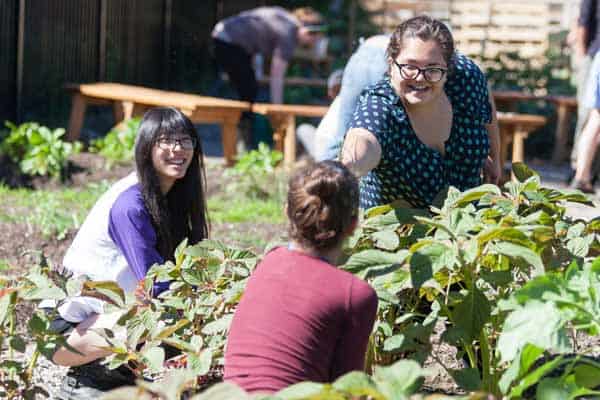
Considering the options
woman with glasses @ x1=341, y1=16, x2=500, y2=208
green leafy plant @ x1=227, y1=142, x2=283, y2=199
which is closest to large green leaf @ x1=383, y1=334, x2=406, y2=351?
woman with glasses @ x1=341, y1=16, x2=500, y2=208

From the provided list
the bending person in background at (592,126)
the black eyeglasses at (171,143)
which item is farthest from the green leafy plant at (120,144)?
the black eyeglasses at (171,143)

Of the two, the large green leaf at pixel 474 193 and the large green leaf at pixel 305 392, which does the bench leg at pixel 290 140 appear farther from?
the large green leaf at pixel 305 392

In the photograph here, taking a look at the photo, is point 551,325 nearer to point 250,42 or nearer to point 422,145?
point 422,145

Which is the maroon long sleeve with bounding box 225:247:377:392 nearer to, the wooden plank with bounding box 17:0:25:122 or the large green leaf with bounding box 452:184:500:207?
the large green leaf with bounding box 452:184:500:207

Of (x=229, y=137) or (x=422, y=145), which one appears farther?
(x=229, y=137)

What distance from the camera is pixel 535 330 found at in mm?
2309

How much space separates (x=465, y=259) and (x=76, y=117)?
370 inches

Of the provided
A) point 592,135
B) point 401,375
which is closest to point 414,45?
point 401,375

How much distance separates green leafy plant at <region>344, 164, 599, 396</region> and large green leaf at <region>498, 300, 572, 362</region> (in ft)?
0.56

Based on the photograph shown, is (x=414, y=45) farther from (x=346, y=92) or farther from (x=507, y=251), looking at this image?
(x=346, y=92)

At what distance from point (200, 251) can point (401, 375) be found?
4.13ft

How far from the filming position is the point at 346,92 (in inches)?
222

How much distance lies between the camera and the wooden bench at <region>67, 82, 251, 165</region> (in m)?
10.0

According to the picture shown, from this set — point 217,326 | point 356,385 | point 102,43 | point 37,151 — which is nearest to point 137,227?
point 217,326
